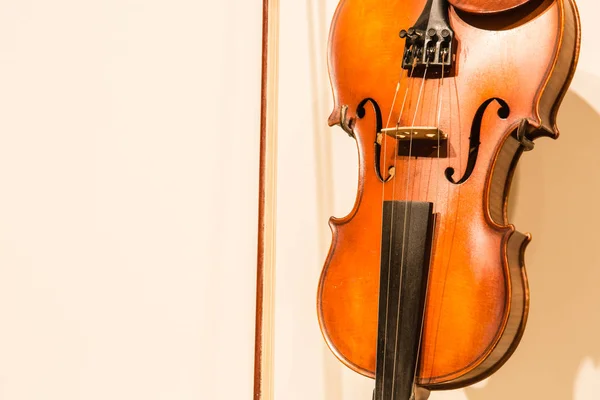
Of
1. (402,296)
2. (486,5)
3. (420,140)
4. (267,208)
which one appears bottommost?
(402,296)

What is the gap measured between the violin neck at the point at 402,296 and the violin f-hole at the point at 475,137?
0.07 m

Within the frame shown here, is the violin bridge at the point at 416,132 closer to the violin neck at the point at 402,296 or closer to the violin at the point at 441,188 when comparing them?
the violin at the point at 441,188

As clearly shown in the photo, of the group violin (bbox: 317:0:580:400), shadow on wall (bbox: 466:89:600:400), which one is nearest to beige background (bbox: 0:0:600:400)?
shadow on wall (bbox: 466:89:600:400)

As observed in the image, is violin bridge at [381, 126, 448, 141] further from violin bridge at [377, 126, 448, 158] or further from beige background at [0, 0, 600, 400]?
beige background at [0, 0, 600, 400]

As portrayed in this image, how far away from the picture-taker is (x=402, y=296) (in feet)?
3.36

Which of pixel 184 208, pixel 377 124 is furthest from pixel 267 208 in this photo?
pixel 377 124

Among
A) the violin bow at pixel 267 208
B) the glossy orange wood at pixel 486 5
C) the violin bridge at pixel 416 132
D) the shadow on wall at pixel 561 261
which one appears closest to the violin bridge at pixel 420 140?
the violin bridge at pixel 416 132

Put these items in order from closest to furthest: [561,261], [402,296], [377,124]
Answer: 1. [402,296]
2. [377,124]
3. [561,261]

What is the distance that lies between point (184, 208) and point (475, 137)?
29.8 inches

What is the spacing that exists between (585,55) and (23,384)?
128cm

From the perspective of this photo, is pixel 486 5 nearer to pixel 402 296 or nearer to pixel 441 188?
pixel 441 188

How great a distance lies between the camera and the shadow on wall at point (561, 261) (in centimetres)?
124

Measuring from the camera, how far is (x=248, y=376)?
5.08 feet

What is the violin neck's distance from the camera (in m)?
1.00
